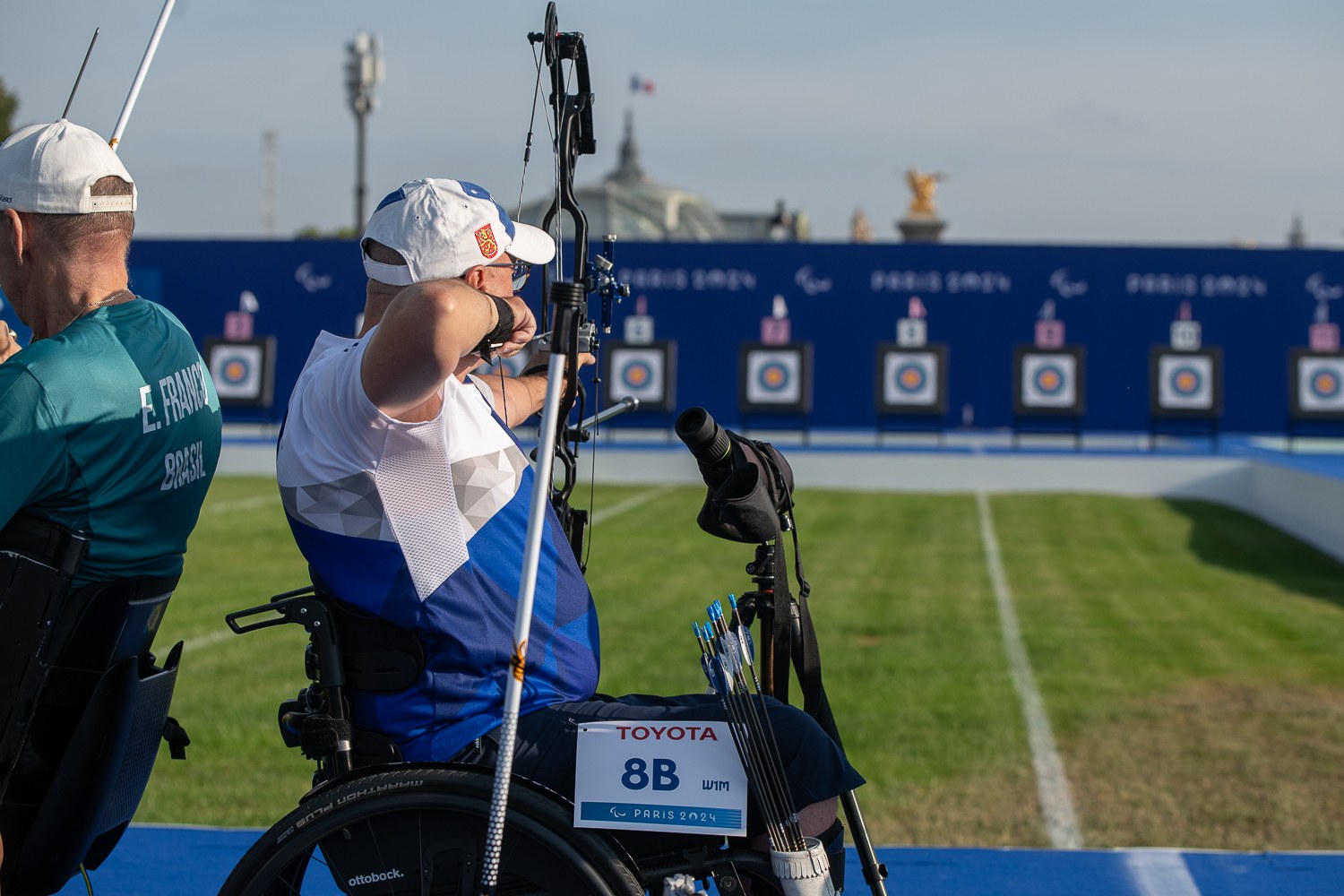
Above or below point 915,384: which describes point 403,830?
above

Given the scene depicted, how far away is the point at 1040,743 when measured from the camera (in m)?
4.99

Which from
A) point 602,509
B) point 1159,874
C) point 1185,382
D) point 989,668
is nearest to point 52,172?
point 1159,874

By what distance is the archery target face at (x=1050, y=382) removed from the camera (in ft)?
60.4

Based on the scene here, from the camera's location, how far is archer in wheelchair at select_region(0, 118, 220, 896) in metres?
2.05

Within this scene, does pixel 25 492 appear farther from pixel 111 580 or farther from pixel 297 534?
pixel 297 534

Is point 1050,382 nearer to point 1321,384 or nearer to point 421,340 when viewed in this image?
point 1321,384

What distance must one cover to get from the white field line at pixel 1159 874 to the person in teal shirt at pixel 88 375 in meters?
2.09

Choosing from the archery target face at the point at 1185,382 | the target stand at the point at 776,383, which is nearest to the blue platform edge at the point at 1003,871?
the target stand at the point at 776,383

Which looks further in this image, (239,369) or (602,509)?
(239,369)

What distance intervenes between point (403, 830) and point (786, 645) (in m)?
0.64

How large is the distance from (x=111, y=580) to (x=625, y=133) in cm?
4499

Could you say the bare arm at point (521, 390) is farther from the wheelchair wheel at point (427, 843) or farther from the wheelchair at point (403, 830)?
the wheelchair wheel at point (427, 843)

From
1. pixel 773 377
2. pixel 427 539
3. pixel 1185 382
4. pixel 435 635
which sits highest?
pixel 427 539

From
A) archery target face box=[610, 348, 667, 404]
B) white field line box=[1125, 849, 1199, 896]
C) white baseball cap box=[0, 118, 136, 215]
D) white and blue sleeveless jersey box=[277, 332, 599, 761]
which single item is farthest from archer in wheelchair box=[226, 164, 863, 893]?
archery target face box=[610, 348, 667, 404]
